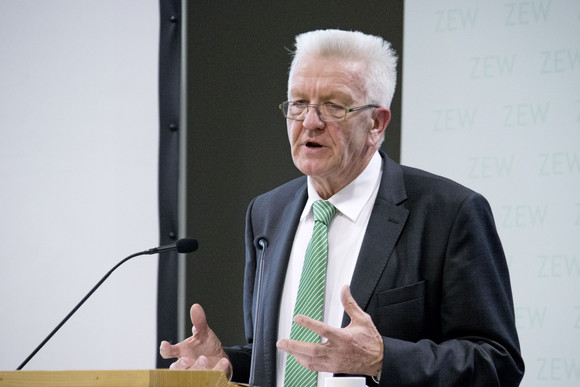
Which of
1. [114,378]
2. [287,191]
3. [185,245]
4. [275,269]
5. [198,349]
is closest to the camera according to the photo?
[114,378]

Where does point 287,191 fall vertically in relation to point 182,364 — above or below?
above

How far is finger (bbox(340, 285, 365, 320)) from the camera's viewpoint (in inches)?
73.3

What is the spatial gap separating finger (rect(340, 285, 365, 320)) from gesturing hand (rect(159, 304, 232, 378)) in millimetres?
471

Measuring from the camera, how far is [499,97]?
130 inches

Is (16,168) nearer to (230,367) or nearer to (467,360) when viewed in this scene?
(230,367)

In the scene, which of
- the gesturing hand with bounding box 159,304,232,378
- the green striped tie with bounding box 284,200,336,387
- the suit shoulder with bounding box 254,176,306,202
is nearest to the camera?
the gesturing hand with bounding box 159,304,232,378

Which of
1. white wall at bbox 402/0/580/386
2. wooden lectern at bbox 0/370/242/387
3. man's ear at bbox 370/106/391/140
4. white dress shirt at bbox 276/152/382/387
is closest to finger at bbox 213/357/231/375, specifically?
white dress shirt at bbox 276/152/382/387

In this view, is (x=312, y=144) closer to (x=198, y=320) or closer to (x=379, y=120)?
(x=379, y=120)

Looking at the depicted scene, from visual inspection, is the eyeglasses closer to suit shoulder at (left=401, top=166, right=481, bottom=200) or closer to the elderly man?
the elderly man

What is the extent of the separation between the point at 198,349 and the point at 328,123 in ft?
2.63

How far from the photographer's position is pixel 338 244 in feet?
7.85

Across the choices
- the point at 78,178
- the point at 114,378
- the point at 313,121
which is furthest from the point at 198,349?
the point at 78,178

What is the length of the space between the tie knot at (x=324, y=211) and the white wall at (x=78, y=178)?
1769 millimetres

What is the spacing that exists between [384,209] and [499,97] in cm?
125
